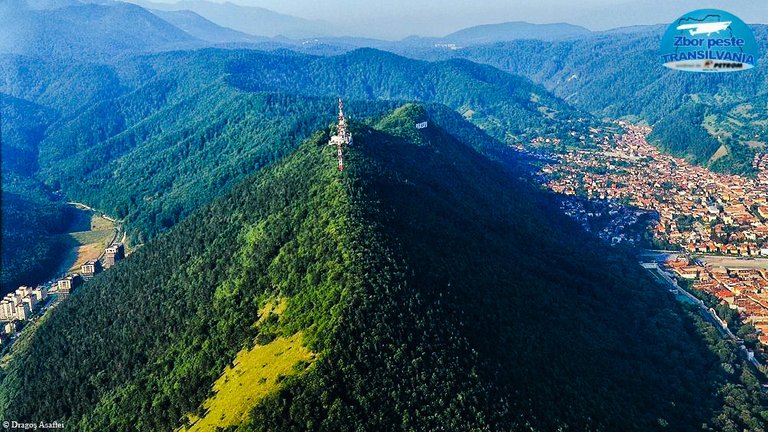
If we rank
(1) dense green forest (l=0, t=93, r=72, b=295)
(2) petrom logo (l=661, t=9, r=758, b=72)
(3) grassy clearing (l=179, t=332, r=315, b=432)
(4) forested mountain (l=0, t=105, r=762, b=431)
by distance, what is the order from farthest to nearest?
(1) dense green forest (l=0, t=93, r=72, b=295)
(2) petrom logo (l=661, t=9, r=758, b=72)
(3) grassy clearing (l=179, t=332, r=315, b=432)
(4) forested mountain (l=0, t=105, r=762, b=431)

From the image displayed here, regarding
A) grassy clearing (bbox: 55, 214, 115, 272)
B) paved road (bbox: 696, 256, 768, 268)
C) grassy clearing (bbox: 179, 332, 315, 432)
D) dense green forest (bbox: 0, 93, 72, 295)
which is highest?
grassy clearing (bbox: 179, 332, 315, 432)

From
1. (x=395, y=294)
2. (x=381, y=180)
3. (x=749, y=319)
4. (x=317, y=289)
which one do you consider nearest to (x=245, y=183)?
(x=381, y=180)

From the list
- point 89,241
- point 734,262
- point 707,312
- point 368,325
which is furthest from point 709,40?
point 89,241

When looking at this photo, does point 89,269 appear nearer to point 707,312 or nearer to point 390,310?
point 390,310

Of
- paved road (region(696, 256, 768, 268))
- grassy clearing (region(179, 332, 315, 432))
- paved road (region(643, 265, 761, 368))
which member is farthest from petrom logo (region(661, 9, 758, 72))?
paved road (region(696, 256, 768, 268))

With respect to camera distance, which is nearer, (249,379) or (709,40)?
(249,379)

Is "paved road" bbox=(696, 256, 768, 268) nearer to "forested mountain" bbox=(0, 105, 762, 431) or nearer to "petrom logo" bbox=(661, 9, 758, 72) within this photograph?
"forested mountain" bbox=(0, 105, 762, 431)

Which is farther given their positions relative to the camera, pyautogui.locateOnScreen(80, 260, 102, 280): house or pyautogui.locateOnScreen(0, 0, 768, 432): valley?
pyautogui.locateOnScreen(80, 260, 102, 280): house

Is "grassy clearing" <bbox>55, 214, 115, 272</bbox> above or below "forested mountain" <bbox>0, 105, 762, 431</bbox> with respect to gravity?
below
